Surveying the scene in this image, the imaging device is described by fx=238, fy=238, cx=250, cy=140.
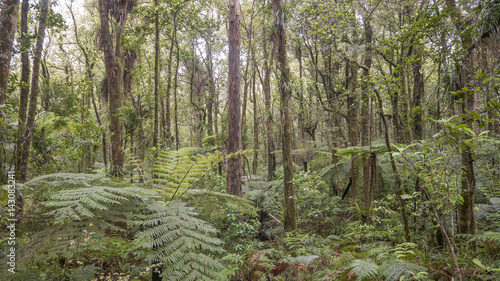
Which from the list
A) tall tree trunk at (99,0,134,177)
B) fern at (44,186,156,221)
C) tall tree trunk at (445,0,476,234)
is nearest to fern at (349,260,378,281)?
fern at (44,186,156,221)

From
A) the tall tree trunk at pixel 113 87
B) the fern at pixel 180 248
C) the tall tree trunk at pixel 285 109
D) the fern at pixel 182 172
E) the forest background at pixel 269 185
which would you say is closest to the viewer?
the fern at pixel 180 248

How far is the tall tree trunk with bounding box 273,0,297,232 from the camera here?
15.6ft

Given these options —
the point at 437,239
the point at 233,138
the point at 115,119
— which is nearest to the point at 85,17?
the point at 115,119

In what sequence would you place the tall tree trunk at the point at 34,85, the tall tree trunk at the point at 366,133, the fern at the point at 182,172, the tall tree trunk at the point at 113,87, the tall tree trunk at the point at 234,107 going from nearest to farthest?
the fern at the point at 182,172
the tall tree trunk at the point at 366,133
the tall tree trunk at the point at 34,85
the tall tree trunk at the point at 234,107
the tall tree trunk at the point at 113,87

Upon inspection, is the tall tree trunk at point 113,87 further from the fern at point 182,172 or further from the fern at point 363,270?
the fern at point 363,270

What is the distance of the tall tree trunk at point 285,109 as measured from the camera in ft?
15.6

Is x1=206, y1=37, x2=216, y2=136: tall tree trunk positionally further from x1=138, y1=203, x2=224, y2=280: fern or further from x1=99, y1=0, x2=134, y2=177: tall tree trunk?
x1=138, y1=203, x2=224, y2=280: fern

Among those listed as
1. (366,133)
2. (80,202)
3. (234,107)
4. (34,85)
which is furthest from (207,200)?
(366,133)

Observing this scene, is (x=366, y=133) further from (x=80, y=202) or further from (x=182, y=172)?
(x=80, y=202)

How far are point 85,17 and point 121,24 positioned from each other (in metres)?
11.9

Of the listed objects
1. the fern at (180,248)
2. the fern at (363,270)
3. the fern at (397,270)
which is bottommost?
the fern at (397,270)

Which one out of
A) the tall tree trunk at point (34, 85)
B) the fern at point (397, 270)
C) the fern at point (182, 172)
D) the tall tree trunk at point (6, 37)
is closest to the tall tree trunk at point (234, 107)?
the fern at point (182, 172)

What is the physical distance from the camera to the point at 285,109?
4.83 meters

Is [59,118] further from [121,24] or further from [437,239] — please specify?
[437,239]
